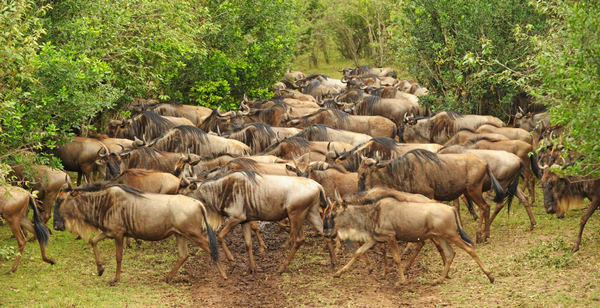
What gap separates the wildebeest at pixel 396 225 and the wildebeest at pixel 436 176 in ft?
5.82

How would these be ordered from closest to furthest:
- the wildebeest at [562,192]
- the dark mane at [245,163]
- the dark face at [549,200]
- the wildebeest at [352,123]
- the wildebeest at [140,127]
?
the wildebeest at [562,192] < the dark mane at [245,163] < the dark face at [549,200] < the wildebeest at [140,127] < the wildebeest at [352,123]

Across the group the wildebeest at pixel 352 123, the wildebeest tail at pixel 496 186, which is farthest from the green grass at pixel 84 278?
the wildebeest at pixel 352 123

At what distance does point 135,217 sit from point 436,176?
5.43m

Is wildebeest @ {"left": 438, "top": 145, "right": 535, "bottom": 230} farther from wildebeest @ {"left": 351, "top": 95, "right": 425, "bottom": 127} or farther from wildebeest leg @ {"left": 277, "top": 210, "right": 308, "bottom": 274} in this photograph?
wildebeest @ {"left": 351, "top": 95, "right": 425, "bottom": 127}

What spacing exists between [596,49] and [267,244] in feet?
23.3

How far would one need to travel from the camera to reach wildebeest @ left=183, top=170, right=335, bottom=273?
1098 centimetres

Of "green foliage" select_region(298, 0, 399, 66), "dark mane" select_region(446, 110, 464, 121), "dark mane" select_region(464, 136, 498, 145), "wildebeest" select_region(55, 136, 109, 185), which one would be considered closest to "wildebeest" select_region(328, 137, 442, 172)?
"dark mane" select_region(464, 136, 498, 145)

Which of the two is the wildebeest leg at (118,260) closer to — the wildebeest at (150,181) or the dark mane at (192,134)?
the wildebeest at (150,181)

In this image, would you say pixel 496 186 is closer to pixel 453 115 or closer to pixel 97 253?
pixel 453 115

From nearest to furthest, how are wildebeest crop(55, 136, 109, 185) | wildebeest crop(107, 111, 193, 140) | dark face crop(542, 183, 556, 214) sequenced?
1. dark face crop(542, 183, 556, 214)
2. wildebeest crop(55, 136, 109, 185)
3. wildebeest crop(107, 111, 193, 140)

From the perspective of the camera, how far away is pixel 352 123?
752 inches

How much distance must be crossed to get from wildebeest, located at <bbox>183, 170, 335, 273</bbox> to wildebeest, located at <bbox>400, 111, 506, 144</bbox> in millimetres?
8038

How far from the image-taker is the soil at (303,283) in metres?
9.60

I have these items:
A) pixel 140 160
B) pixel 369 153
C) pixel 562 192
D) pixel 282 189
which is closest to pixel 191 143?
pixel 140 160
